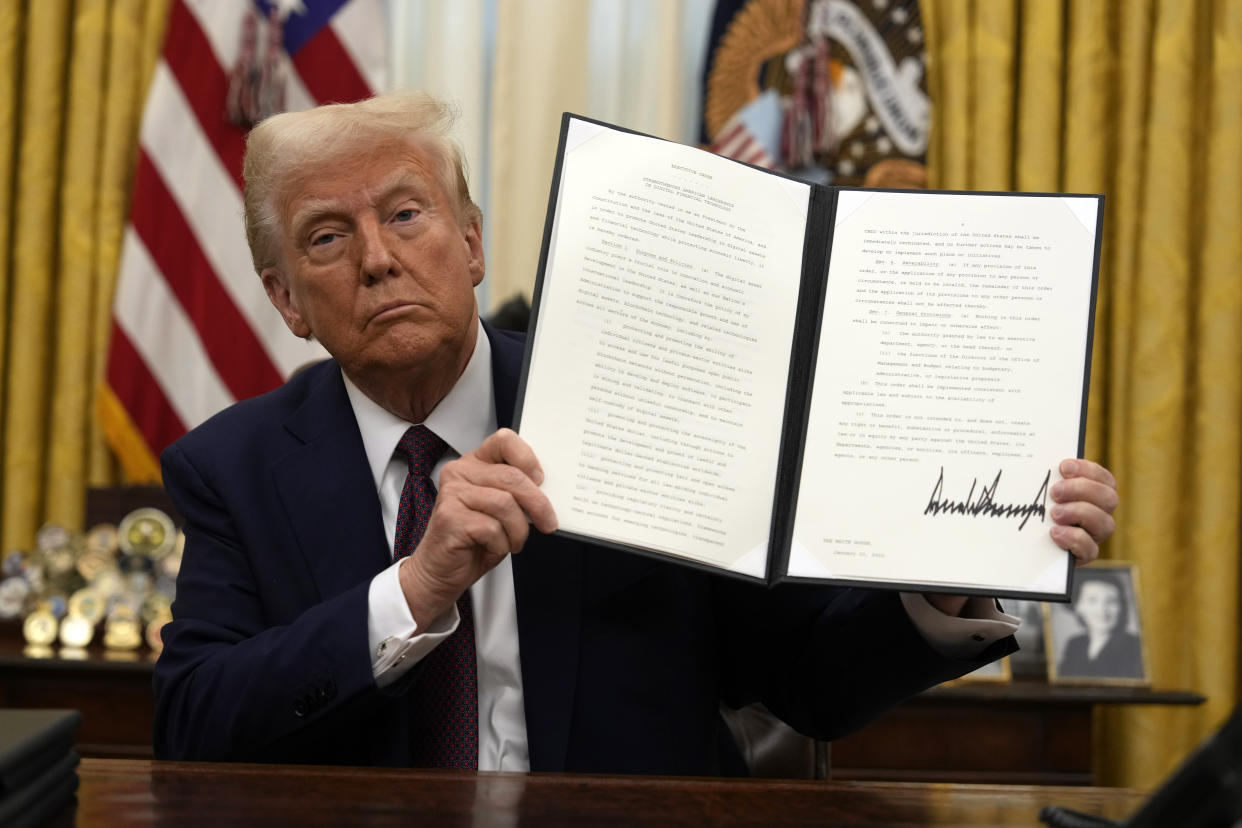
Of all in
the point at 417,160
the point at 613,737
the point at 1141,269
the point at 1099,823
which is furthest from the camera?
the point at 1141,269

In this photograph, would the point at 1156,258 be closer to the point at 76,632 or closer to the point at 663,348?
the point at 663,348

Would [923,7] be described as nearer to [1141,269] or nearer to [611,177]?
[1141,269]

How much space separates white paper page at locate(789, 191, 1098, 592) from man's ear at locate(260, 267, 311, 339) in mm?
790

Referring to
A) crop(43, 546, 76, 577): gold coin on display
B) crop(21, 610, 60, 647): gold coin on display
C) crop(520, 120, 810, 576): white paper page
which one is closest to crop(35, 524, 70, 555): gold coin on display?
crop(43, 546, 76, 577): gold coin on display

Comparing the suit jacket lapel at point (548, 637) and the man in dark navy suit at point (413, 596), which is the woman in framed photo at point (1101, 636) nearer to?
the man in dark navy suit at point (413, 596)

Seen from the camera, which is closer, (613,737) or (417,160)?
(613,737)

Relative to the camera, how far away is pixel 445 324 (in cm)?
156

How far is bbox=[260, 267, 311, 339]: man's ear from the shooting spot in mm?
1729

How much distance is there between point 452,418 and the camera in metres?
1.64

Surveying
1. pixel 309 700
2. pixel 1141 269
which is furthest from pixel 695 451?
pixel 1141 269

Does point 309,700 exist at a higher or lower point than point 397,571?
lower

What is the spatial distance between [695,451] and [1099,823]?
542mm

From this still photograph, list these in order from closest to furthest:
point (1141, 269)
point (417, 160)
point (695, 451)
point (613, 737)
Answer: point (695, 451) → point (613, 737) → point (417, 160) → point (1141, 269)
